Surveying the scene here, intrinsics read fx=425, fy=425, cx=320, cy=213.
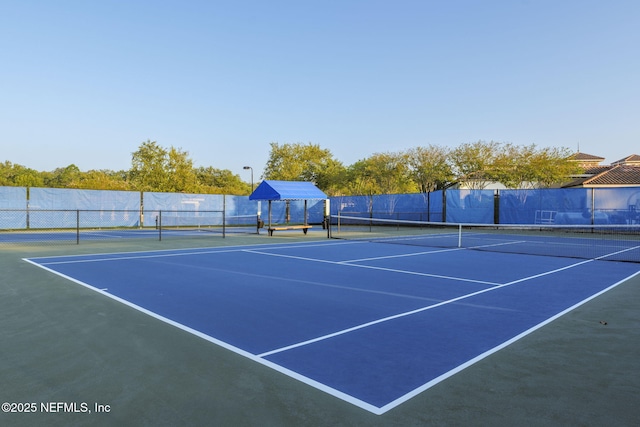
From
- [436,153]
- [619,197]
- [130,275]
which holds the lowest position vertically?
[130,275]

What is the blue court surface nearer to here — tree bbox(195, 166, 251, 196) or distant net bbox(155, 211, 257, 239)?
distant net bbox(155, 211, 257, 239)

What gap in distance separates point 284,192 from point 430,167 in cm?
2644

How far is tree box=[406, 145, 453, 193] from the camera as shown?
4497cm

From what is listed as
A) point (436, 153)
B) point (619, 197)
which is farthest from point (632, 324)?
point (436, 153)

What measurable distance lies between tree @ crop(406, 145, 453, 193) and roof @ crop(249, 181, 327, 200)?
24.0 meters

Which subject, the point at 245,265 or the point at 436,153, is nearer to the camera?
the point at 245,265

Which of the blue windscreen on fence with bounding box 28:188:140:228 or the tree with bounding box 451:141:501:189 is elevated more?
the tree with bounding box 451:141:501:189

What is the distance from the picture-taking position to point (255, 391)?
132 inches

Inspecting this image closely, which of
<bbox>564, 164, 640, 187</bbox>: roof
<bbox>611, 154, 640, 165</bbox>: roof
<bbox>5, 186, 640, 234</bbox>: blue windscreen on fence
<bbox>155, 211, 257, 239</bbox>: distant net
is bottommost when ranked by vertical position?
<bbox>155, 211, 257, 239</bbox>: distant net

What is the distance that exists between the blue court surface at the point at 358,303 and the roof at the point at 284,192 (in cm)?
1018

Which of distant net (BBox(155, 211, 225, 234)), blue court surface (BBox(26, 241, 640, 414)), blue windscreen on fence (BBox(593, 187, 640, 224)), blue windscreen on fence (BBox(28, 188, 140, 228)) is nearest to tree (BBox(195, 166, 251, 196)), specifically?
distant net (BBox(155, 211, 225, 234))

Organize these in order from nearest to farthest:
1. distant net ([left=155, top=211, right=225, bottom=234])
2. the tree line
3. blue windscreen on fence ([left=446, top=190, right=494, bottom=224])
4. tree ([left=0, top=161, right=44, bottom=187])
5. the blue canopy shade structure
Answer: the blue canopy shade structure, blue windscreen on fence ([left=446, top=190, right=494, bottom=224]), distant net ([left=155, top=211, right=225, bottom=234]), the tree line, tree ([left=0, top=161, right=44, bottom=187])

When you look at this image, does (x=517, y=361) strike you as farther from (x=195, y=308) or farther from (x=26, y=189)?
(x=26, y=189)

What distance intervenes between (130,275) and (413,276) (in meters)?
6.13
